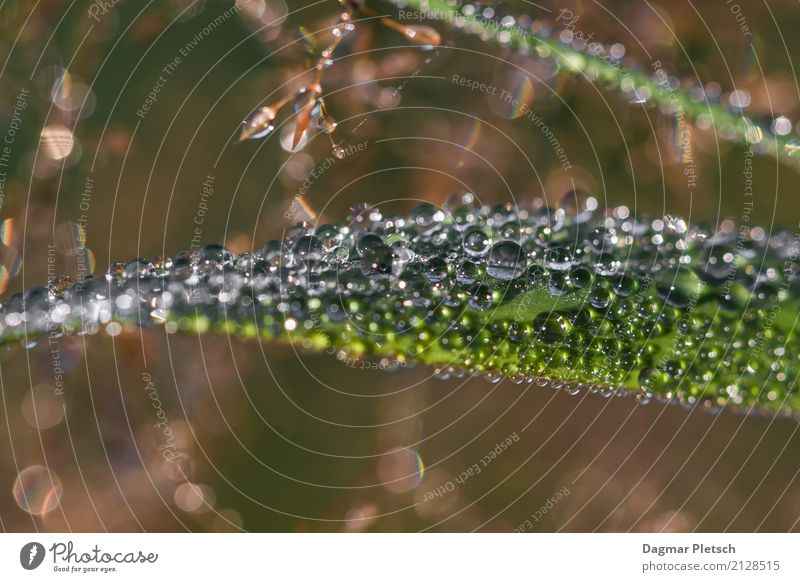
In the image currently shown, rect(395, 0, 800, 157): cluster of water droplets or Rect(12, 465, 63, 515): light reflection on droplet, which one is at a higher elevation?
Rect(395, 0, 800, 157): cluster of water droplets

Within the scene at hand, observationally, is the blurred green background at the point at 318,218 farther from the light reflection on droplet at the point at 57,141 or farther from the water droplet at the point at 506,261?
the water droplet at the point at 506,261

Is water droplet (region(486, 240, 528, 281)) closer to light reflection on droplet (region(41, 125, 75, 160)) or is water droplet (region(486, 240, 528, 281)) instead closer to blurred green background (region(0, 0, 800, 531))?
blurred green background (region(0, 0, 800, 531))

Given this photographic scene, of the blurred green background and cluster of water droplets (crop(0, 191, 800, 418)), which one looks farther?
the blurred green background

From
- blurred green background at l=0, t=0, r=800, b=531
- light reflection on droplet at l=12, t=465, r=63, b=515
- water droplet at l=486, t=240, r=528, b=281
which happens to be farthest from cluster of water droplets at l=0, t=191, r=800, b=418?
light reflection on droplet at l=12, t=465, r=63, b=515

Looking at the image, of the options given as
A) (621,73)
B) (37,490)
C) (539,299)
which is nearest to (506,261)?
(539,299)

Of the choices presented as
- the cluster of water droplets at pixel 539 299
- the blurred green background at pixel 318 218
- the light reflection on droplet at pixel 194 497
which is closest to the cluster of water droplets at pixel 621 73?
the blurred green background at pixel 318 218

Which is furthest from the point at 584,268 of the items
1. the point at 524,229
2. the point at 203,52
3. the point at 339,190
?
the point at 203,52

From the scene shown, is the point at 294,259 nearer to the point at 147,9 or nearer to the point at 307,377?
the point at 307,377
